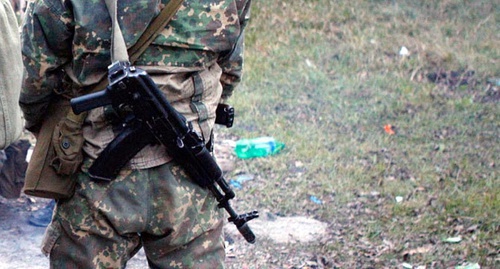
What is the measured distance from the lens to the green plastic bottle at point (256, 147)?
229 inches

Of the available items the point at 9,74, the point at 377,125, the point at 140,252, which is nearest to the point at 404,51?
the point at 377,125

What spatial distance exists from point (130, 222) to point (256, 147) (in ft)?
10.6

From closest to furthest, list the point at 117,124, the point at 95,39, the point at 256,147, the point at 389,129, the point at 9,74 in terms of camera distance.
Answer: the point at 95,39 < the point at 117,124 < the point at 9,74 < the point at 256,147 < the point at 389,129

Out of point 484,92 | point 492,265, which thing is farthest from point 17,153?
point 484,92

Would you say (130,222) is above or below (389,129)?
above

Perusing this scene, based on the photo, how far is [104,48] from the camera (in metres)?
2.57

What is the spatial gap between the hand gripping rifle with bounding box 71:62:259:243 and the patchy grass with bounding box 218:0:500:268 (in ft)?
5.72

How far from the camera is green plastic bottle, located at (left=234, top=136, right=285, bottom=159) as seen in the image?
5809mm

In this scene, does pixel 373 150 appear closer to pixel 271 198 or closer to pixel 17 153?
pixel 271 198

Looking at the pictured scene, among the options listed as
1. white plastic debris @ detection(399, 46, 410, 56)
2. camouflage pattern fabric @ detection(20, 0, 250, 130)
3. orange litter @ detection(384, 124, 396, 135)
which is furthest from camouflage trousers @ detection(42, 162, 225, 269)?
white plastic debris @ detection(399, 46, 410, 56)

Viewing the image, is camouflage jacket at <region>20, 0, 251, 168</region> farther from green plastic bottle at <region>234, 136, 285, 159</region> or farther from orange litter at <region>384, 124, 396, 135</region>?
orange litter at <region>384, 124, 396, 135</region>

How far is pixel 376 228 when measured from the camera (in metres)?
4.71

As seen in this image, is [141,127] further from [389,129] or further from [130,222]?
[389,129]

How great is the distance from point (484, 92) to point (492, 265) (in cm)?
334
